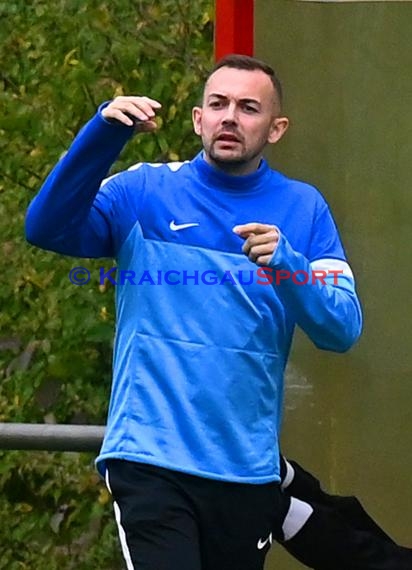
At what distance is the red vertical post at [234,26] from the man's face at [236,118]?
55 centimetres

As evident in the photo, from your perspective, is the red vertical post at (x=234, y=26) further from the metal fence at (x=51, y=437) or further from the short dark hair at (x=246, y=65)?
the metal fence at (x=51, y=437)

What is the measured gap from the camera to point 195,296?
324 cm

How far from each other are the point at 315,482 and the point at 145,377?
0.91m

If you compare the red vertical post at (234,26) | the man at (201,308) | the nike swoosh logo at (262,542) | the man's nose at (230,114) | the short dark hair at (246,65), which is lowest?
the nike swoosh logo at (262,542)

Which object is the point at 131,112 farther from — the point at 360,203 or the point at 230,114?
the point at 360,203

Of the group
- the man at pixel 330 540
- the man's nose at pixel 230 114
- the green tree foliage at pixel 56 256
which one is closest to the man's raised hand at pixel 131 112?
the man's nose at pixel 230 114

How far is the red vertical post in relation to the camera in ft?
13.0

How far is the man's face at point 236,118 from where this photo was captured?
3.33 meters

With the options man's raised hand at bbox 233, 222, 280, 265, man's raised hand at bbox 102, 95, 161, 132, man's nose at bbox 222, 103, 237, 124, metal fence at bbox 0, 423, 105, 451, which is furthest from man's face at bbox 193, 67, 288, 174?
metal fence at bbox 0, 423, 105, 451

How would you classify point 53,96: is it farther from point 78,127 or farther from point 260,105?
point 260,105

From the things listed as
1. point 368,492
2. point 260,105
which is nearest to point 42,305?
point 368,492

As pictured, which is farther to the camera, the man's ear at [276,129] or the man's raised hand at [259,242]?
the man's ear at [276,129]

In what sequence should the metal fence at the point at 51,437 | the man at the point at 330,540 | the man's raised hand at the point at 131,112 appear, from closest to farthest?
the man's raised hand at the point at 131,112
the man at the point at 330,540
the metal fence at the point at 51,437

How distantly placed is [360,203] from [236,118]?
1.00 meters
